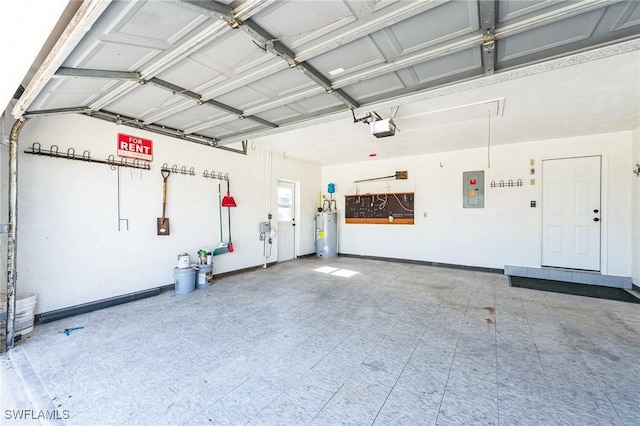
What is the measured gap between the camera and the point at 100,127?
3.55 metres

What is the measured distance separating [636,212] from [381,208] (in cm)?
445

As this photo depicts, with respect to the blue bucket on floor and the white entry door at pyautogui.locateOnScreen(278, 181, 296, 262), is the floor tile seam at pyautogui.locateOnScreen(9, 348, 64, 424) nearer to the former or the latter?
the blue bucket on floor

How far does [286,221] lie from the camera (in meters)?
6.85

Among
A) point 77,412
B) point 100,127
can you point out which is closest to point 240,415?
point 77,412

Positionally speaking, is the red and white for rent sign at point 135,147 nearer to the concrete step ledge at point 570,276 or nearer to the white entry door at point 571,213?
the concrete step ledge at point 570,276

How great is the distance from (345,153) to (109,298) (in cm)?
500

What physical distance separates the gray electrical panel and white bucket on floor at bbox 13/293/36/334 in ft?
23.1

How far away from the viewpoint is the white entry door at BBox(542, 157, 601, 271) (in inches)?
189

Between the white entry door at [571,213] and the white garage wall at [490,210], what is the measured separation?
0.39ft

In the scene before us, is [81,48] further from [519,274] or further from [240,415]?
[519,274]

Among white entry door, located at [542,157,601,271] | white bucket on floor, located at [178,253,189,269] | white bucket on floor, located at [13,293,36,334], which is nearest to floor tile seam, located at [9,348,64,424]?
white bucket on floor, located at [13,293,36,334]

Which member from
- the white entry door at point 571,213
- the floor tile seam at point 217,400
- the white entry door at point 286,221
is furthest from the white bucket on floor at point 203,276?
the white entry door at point 571,213

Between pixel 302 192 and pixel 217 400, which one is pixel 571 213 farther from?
pixel 217 400

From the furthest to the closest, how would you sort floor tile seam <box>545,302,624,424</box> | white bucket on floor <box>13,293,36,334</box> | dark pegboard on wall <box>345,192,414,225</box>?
dark pegboard on wall <box>345,192,414,225</box> → white bucket on floor <box>13,293,36,334</box> → floor tile seam <box>545,302,624,424</box>
